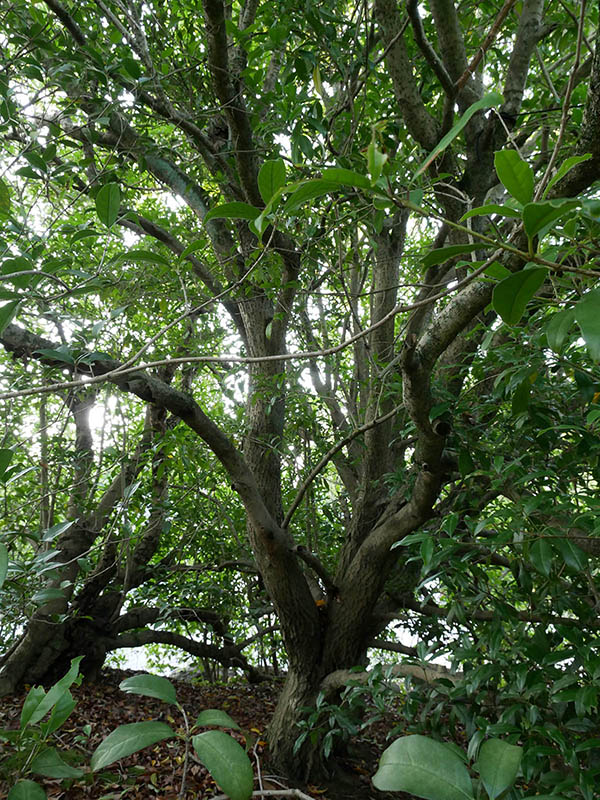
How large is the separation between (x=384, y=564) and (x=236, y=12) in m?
4.24

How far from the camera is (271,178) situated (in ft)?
1.94

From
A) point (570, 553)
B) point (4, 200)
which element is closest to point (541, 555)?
point (570, 553)

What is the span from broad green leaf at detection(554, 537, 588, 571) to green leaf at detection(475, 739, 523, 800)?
666 mm

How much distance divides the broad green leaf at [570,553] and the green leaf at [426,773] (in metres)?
0.73

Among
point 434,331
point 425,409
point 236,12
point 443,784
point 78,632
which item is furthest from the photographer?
point 236,12

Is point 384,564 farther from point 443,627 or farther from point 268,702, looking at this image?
point 268,702

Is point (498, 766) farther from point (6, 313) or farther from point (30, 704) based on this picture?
point (6, 313)

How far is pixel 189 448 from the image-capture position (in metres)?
2.95

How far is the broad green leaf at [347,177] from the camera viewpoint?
18.9 inches

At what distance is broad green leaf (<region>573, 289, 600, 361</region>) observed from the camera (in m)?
0.45

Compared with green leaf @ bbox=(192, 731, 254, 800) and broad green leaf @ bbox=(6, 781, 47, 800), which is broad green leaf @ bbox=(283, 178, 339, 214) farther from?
broad green leaf @ bbox=(6, 781, 47, 800)

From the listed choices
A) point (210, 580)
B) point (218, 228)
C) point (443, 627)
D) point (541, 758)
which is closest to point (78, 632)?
point (210, 580)

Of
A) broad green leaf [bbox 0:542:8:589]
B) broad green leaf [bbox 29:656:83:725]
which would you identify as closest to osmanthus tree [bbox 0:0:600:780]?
broad green leaf [bbox 0:542:8:589]

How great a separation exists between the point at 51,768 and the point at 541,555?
0.95 metres
